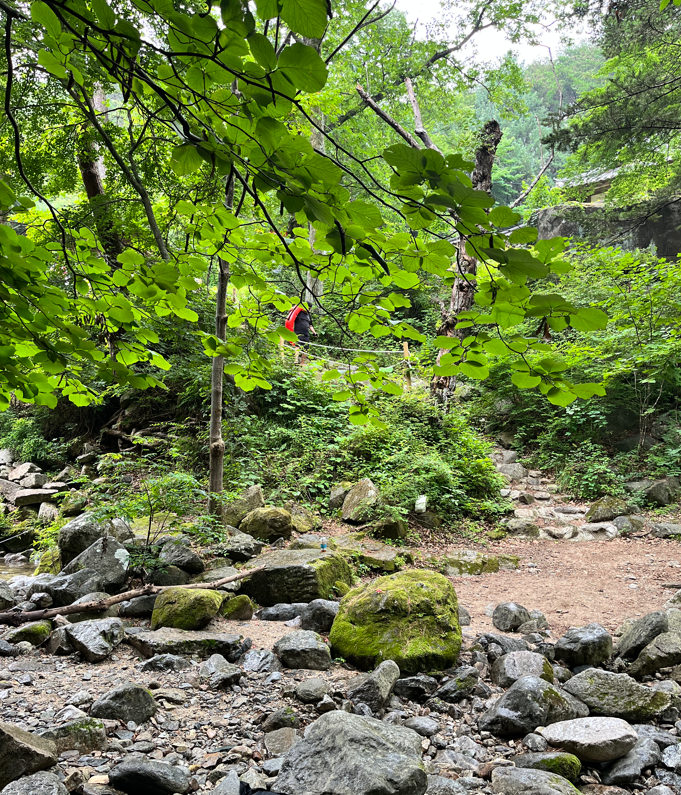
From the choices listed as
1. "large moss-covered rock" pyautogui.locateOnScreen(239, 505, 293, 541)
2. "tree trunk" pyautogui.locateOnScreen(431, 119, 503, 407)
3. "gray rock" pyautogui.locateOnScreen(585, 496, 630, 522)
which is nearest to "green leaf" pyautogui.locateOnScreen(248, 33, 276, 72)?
"large moss-covered rock" pyautogui.locateOnScreen(239, 505, 293, 541)

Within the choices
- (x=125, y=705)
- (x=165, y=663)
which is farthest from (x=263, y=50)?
(x=165, y=663)

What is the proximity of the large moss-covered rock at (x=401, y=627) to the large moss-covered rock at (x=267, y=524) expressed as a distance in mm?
2044

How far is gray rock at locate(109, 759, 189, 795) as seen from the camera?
5.40 feet

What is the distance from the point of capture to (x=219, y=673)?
8.67ft

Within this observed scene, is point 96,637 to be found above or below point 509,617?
above

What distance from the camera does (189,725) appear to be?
2.19 meters

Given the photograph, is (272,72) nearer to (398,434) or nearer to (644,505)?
(398,434)

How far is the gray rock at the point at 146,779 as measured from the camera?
1.65 m

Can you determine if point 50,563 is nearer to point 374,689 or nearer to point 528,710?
point 374,689

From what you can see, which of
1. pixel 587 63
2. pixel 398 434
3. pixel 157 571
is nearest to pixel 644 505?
pixel 398 434

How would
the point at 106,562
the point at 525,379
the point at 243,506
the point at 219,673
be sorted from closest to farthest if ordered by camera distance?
the point at 525,379, the point at 219,673, the point at 106,562, the point at 243,506

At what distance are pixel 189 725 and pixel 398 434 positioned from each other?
5.41 meters

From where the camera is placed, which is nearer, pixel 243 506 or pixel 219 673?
pixel 219 673

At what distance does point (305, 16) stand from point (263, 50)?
96 millimetres
